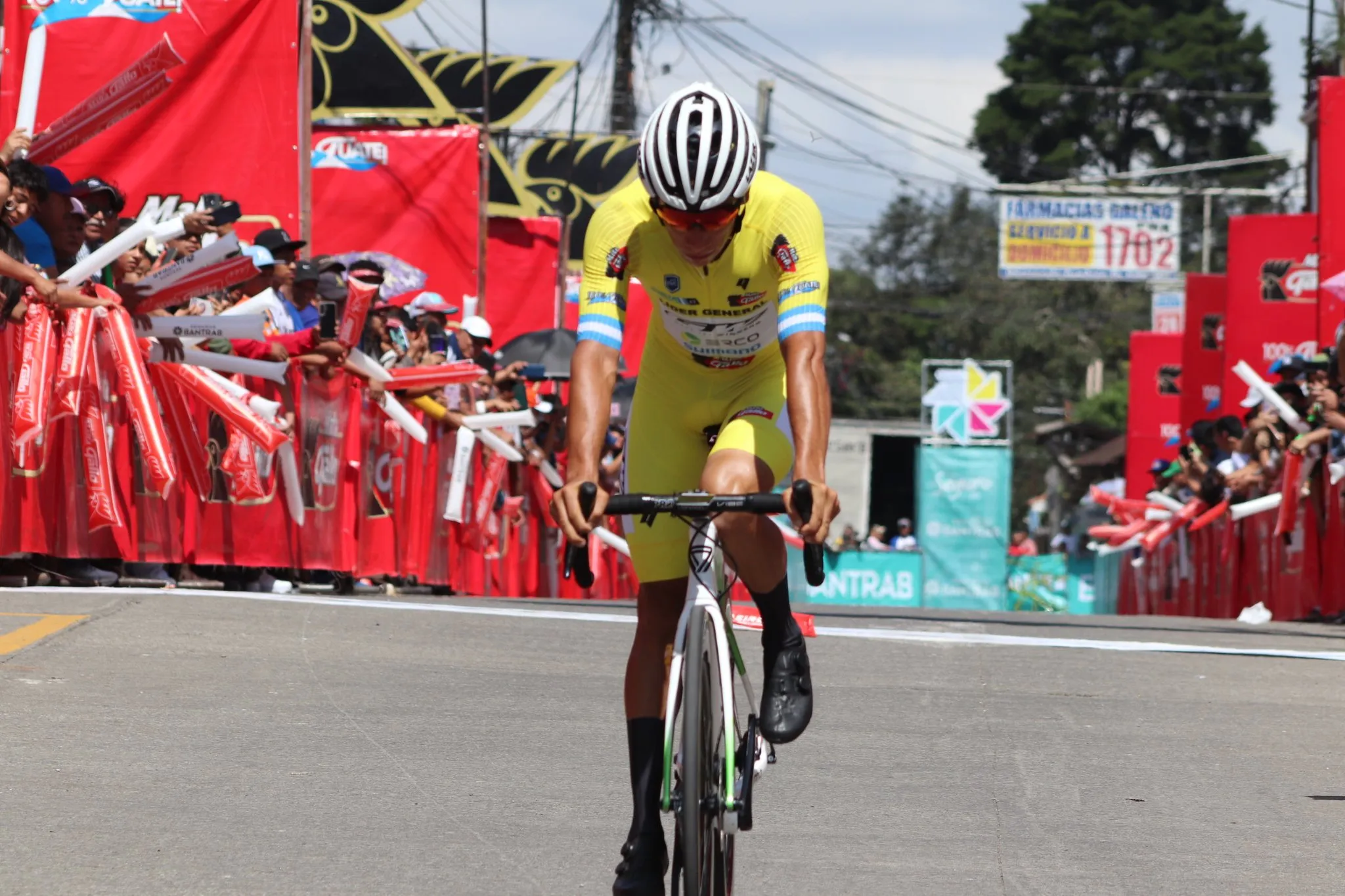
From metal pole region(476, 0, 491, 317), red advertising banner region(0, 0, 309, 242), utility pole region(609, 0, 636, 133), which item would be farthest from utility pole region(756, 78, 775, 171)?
red advertising banner region(0, 0, 309, 242)

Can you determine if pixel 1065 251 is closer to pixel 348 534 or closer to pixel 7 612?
pixel 348 534

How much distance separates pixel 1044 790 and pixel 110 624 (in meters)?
4.51

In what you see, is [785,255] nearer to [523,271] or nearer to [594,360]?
[594,360]

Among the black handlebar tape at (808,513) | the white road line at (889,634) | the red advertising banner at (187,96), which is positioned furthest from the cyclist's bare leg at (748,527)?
the red advertising banner at (187,96)

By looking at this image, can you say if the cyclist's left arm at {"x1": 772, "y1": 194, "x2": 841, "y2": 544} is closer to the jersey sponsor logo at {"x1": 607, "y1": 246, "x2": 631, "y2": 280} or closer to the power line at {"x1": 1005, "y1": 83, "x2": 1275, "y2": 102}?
the jersey sponsor logo at {"x1": 607, "y1": 246, "x2": 631, "y2": 280}

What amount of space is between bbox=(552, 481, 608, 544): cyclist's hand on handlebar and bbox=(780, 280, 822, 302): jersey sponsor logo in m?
0.84

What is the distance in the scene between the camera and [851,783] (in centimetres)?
696

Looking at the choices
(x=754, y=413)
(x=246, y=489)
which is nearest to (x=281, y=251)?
(x=246, y=489)

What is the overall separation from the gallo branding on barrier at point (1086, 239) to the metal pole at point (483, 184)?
23836 millimetres

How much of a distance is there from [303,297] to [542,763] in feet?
24.2

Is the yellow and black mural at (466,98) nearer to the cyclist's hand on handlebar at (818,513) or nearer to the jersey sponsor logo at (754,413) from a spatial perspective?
the jersey sponsor logo at (754,413)

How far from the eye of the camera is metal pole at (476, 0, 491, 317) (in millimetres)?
21766

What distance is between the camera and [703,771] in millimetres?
4668

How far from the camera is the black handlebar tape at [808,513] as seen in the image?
4.64 metres
